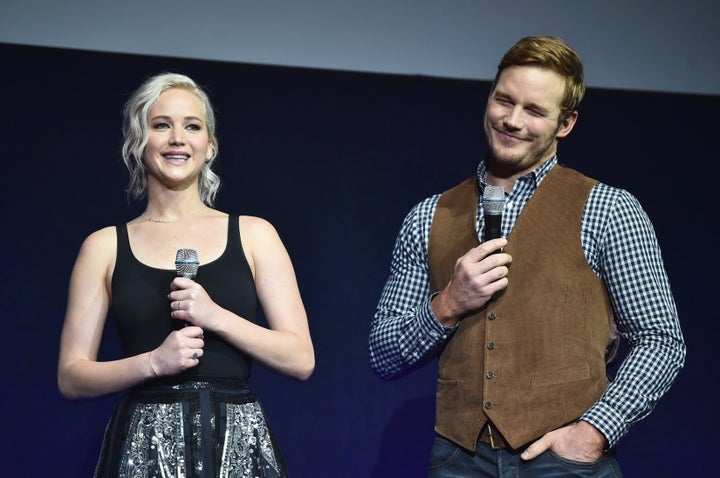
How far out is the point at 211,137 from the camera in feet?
7.42

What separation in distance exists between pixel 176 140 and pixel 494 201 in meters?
0.71

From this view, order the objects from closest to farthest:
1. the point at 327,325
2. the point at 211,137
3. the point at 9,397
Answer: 1. the point at 211,137
2. the point at 9,397
3. the point at 327,325

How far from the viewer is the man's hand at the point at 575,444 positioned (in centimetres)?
185

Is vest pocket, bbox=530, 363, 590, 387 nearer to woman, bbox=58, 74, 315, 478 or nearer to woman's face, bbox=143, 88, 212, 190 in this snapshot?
woman, bbox=58, 74, 315, 478

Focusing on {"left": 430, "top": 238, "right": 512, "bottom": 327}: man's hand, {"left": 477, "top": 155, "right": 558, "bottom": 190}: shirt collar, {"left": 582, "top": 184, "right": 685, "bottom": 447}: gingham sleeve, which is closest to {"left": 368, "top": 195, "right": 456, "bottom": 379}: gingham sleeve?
{"left": 430, "top": 238, "right": 512, "bottom": 327}: man's hand

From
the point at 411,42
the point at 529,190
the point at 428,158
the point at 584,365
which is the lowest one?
the point at 584,365

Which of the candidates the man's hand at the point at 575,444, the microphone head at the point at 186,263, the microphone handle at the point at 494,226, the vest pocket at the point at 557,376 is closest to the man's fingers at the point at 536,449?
the man's hand at the point at 575,444

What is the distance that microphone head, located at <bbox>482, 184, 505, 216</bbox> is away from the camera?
6.26 feet

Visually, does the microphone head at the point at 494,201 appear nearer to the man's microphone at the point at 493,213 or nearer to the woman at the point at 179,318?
the man's microphone at the point at 493,213

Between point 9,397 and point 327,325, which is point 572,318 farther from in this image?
point 9,397

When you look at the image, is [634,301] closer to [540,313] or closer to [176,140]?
[540,313]

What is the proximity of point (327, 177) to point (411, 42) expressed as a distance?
0.55 meters

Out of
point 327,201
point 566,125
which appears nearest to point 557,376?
point 566,125

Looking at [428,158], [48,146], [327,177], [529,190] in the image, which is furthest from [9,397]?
[529,190]
